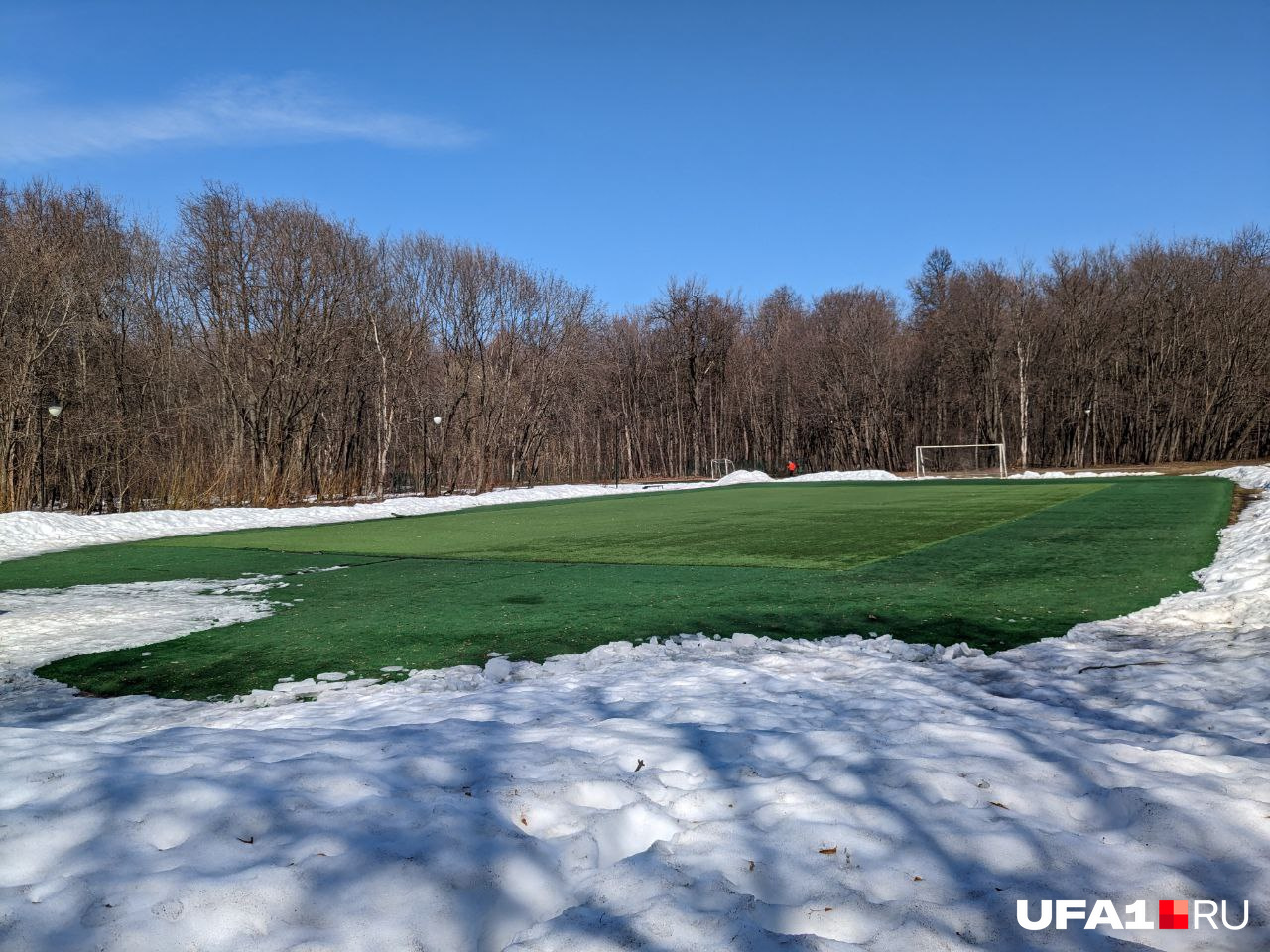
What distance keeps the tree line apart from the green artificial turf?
8331 mm

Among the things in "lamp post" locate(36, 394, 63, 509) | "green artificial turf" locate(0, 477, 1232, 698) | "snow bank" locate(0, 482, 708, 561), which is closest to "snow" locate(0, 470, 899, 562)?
"snow bank" locate(0, 482, 708, 561)

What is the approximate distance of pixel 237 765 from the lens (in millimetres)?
2250

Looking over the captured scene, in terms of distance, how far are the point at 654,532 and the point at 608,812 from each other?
33.7 feet

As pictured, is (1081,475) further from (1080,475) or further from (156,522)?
(156,522)

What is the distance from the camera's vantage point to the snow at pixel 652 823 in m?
1.60

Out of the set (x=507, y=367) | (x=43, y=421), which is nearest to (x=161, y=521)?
(x=43, y=421)

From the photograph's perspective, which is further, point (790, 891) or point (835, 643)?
point (835, 643)

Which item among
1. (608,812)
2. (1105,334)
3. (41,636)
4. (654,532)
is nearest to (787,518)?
(654,532)

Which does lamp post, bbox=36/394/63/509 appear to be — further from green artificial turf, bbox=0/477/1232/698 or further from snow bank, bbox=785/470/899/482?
snow bank, bbox=785/470/899/482

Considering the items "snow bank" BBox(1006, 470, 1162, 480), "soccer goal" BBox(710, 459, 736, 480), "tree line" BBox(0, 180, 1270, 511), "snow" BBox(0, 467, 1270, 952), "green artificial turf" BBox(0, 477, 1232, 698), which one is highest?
"tree line" BBox(0, 180, 1270, 511)

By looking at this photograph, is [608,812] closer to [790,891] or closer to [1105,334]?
[790,891]

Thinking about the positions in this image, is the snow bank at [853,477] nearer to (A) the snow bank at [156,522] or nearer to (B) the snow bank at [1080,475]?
(B) the snow bank at [1080,475]

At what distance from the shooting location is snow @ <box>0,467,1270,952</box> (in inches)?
63.0

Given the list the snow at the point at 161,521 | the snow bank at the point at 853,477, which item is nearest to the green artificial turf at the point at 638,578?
the snow at the point at 161,521
